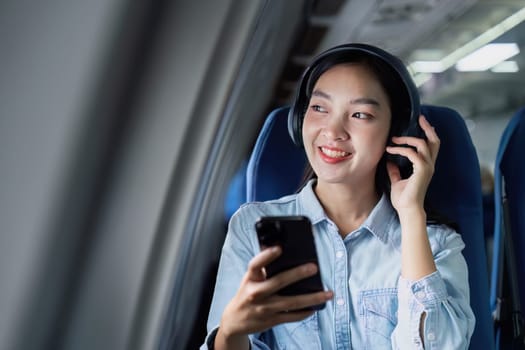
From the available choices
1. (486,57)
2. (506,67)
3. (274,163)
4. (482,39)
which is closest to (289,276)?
(274,163)

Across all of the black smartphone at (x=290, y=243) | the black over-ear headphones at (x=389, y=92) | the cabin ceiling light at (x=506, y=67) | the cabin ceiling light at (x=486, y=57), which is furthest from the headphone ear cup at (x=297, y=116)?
the cabin ceiling light at (x=506, y=67)

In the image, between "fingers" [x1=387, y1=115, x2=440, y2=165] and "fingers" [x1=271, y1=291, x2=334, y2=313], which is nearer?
"fingers" [x1=271, y1=291, x2=334, y2=313]

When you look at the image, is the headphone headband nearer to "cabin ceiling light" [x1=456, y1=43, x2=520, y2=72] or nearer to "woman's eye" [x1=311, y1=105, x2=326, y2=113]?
"woman's eye" [x1=311, y1=105, x2=326, y2=113]

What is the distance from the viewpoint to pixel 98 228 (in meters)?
0.51

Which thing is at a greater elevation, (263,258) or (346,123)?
(346,123)

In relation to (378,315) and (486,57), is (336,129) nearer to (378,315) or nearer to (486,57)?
(378,315)

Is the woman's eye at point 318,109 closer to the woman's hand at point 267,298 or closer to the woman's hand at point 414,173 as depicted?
the woman's hand at point 414,173

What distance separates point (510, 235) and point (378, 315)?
25.6 inches

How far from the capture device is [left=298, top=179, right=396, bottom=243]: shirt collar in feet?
3.27

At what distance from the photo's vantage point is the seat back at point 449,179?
118cm

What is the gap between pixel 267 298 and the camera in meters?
0.63

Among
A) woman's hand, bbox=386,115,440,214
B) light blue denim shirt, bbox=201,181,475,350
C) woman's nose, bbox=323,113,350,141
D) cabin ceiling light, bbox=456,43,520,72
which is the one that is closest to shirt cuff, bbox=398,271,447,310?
light blue denim shirt, bbox=201,181,475,350

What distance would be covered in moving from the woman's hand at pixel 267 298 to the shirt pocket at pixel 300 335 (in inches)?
10.7

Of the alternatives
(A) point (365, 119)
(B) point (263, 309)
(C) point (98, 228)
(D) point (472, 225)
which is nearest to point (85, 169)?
(C) point (98, 228)
